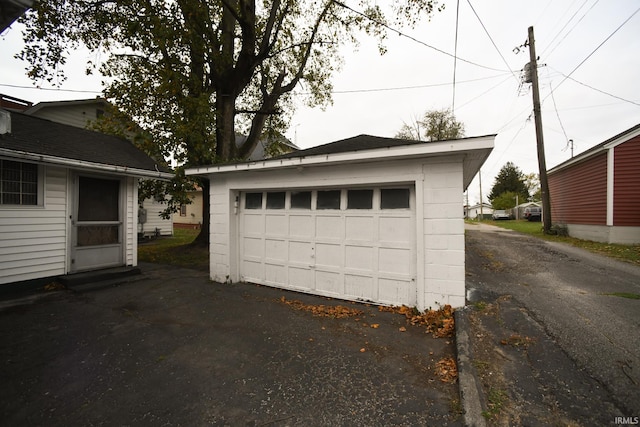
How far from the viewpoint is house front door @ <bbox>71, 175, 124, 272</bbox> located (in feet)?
20.7

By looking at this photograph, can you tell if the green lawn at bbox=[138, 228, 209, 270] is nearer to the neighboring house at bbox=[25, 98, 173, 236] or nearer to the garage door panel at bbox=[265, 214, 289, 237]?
the garage door panel at bbox=[265, 214, 289, 237]

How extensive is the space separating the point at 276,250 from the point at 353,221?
6.57ft

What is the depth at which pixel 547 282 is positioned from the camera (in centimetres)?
589

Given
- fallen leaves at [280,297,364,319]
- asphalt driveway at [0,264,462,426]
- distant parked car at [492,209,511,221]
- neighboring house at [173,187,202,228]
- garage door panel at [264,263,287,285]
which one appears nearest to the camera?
asphalt driveway at [0,264,462,426]

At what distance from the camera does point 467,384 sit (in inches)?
97.5

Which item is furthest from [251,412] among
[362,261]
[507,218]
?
[507,218]

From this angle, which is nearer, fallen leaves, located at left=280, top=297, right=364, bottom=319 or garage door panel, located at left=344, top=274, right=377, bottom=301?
fallen leaves, located at left=280, top=297, right=364, bottom=319

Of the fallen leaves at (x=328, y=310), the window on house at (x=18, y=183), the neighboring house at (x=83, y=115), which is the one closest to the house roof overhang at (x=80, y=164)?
the window on house at (x=18, y=183)

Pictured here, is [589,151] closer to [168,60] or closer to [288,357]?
[288,357]

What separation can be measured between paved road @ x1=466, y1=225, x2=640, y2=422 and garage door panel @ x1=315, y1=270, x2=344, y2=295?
97.3 inches

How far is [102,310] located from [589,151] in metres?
18.2

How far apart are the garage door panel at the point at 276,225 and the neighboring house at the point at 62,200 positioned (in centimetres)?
359

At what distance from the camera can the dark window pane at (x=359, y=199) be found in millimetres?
4996

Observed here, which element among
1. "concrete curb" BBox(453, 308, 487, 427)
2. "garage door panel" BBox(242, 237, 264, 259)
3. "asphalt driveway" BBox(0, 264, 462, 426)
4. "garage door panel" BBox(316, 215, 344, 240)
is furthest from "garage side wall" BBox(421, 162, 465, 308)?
"garage door panel" BBox(242, 237, 264, 259)
